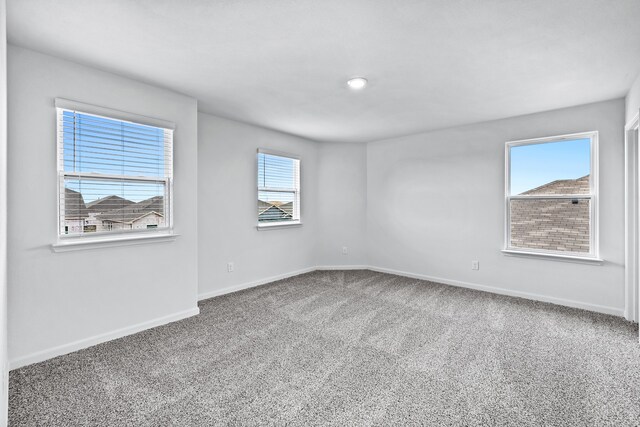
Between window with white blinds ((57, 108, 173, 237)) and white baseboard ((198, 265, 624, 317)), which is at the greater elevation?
window with white blinds ((57, 108, 173, 237))

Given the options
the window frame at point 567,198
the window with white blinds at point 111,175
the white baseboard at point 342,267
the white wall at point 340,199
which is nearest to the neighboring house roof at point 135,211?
the window with white blinds at point 111,175

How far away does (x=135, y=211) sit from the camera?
9.89 ft

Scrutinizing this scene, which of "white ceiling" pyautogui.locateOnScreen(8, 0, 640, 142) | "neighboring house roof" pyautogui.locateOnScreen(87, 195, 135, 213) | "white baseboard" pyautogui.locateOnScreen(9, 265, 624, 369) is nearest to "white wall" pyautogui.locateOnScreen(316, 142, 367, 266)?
"white baseboard" pyautogui.locateOnScreen(9, 265, 624, 369)

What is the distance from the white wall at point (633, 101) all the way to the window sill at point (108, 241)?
456cm

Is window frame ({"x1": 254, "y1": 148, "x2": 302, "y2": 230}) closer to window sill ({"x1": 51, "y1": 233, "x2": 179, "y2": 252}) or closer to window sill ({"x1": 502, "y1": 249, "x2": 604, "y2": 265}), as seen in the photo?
window sill ({"x1": 51, "y1": 233, "x2": 179, "y2": 252})

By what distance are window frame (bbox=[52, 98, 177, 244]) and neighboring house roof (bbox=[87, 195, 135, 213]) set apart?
19cm

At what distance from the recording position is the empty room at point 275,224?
1.90m

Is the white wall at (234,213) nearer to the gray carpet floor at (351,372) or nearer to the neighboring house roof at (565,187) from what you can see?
the gray carpet floor at (351,372)

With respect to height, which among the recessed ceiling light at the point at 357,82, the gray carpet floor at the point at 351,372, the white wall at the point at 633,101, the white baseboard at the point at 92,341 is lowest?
the gray carpet floor at the point at 351,372

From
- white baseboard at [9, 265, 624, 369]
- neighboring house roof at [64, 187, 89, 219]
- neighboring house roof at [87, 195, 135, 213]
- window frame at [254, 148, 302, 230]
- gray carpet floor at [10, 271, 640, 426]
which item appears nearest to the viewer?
gray carpet floor at [10, 271, 640, 426]

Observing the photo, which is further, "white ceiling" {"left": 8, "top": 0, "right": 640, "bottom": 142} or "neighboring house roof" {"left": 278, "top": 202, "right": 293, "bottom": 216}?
"neighboring house roof" {"left": 278, "top": 202, "right": 293, "bottom": 216}

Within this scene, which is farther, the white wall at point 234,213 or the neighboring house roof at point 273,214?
the neighboring house roof at point 273,214

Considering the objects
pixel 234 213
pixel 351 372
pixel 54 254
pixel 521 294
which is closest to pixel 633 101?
pixel 521 294

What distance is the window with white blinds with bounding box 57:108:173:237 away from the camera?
2.57 m
